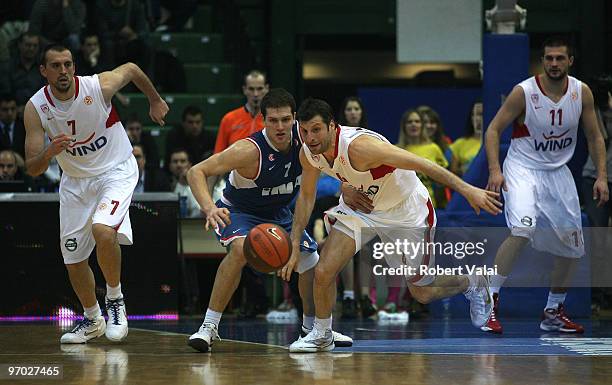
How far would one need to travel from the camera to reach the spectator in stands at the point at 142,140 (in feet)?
37.8

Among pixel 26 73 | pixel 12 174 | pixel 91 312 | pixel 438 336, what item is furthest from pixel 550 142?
pixel 26 73

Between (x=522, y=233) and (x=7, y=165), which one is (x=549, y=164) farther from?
(x=7, y=165)

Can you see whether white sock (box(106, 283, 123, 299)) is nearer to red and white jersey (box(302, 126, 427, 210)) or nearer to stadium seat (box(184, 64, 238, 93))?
red and white jersey (box(302, 126, 427, 210))

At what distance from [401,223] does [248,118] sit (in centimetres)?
313

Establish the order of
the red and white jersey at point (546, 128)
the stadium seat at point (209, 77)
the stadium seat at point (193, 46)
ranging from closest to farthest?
the red and white jersey at point (546, 128) → the stadium seat at point (209, 77) → the stadium seat at point (193, 46)

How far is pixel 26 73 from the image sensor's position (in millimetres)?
12875

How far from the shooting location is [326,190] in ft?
34.8

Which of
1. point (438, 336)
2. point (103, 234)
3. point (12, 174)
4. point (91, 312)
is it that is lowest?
point (438, 336)

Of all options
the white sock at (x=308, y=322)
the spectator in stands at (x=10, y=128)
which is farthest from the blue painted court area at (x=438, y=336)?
the spectator in stands at (x=10, y=128)

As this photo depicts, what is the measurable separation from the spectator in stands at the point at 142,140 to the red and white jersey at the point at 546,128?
3938 mm

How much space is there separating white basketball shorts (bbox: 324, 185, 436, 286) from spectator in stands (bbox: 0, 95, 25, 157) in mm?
4904

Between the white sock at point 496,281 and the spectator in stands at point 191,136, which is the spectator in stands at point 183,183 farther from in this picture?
the white sock at point 496,281

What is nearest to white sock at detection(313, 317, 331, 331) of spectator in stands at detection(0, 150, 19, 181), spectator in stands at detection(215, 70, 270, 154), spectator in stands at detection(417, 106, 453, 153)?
spectator in stands at detection(215, 70, 270, 154)

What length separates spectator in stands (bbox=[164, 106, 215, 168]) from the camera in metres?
11.8
